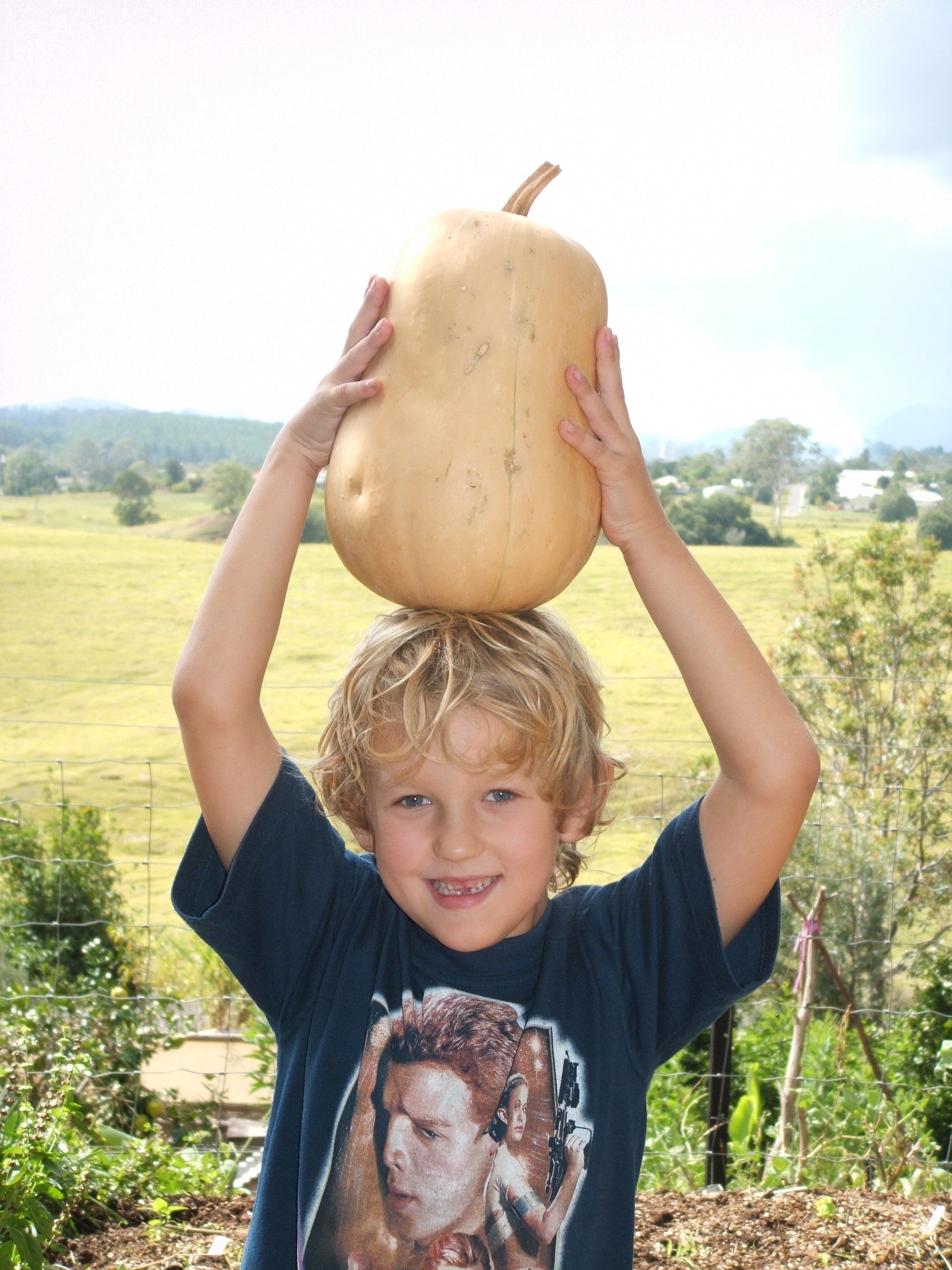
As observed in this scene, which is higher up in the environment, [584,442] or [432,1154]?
[584,442]

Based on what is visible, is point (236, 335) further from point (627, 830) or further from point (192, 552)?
point (627, 830)

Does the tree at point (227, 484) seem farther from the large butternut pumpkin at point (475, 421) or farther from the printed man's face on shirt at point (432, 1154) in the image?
the printed man's face on shirt at point (432, 1154)

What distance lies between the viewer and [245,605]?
3.72 feet

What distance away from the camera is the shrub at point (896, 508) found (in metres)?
9.34

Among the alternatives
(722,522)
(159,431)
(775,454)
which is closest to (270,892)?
(722,522)

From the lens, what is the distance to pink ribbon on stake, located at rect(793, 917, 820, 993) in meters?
2.89

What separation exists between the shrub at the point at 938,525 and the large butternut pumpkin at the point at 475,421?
7097 millimetres

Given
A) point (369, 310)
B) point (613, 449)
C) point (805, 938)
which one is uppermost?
point (369, 310)

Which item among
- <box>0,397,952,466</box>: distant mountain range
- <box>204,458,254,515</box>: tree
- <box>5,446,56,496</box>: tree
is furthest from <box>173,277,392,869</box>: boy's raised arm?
<box>5,446,56,496</box>: tree

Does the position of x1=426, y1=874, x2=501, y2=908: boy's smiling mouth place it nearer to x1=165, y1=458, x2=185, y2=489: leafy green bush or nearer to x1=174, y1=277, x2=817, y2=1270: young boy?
x1=174, y1=277, x2=817, y2=1270: young boy

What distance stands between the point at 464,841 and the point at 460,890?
61mm

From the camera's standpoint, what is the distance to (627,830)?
1034cm

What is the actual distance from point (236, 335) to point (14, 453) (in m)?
7.41

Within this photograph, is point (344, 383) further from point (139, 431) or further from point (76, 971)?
point (139, 431)
